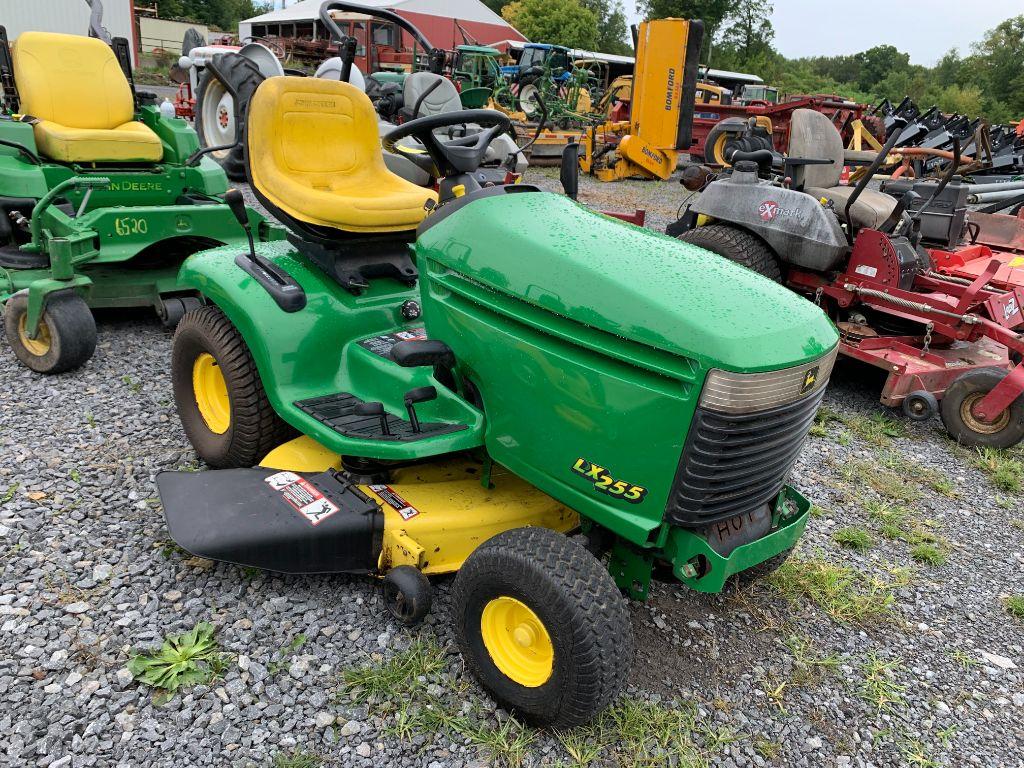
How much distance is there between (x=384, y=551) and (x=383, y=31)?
82.0ft

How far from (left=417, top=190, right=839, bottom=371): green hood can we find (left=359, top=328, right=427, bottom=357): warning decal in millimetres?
474

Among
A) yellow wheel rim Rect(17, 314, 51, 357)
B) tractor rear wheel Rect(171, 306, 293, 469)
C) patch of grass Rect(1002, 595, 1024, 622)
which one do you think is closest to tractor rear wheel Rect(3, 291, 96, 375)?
yellow wheel rim Rect(17, 314, 51, 357)

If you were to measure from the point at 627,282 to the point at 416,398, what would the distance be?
726 millimetres

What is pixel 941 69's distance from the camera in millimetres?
48125

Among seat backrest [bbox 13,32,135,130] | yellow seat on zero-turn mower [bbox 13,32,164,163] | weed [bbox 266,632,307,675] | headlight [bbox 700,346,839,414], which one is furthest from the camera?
seat backrest [bbox 13,32,135,130]

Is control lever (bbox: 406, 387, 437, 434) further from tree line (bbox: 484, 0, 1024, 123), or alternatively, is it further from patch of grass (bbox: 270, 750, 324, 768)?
tree line (bbox: 484, 0, 1024, 123)

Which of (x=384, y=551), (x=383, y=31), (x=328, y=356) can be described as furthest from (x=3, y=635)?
(x=383, y=31)

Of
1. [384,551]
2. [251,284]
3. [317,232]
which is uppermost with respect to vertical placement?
[317,232]

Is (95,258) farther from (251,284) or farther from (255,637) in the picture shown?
(255,637)

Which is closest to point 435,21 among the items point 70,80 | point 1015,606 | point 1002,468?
point 70,80

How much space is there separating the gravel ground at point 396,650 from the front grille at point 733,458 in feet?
1.95

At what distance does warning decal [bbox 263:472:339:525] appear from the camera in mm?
2264

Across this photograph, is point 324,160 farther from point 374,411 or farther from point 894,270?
point 894,270

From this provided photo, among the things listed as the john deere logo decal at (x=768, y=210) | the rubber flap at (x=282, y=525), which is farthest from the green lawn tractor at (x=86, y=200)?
the john deere logo decal at (x=768, y=210)
